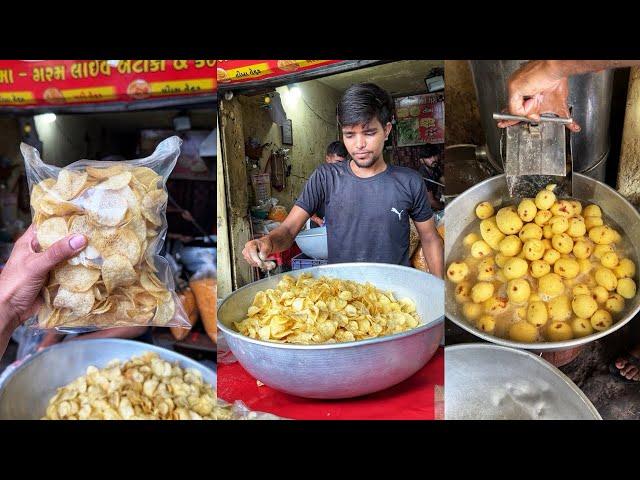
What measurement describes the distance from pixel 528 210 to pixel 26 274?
177 cm

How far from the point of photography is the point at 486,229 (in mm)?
1995

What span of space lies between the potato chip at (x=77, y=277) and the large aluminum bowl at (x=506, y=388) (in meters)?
1.26

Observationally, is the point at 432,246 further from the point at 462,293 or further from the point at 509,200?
the point at 509,200

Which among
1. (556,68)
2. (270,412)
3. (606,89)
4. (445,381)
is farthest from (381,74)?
(270,412)

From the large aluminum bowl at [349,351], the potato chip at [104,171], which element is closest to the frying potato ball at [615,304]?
the large aluminum bowl at [349,351]

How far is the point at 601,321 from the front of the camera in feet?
6.26

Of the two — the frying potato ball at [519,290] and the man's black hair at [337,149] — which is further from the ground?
the man's black hair at [337,149]

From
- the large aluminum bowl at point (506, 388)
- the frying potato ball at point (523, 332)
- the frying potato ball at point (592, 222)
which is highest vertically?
the frying potato ball at point (592, 222)

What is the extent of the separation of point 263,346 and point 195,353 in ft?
1.48

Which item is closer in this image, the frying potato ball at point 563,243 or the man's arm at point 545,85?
the man's arm at point 545,85

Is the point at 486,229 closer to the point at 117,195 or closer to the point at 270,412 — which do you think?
the point at 270,412

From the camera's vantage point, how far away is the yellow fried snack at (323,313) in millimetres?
1856

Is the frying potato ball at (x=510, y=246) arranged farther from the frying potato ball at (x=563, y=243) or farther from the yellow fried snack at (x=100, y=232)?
the yellow fried snack at (x=100, y=232)

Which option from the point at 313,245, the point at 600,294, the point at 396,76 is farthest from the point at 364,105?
the point at 600,294
